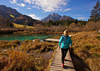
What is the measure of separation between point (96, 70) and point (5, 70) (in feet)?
17.3

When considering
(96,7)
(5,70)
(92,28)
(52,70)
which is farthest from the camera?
(96,7)

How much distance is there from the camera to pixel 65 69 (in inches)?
123

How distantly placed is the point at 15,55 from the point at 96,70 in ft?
17.4

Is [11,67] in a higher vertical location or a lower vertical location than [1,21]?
lower

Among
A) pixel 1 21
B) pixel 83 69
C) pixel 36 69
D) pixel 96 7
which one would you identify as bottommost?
pixel 83 69

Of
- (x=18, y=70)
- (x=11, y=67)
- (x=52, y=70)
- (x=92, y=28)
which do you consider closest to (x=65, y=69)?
(x=52, y=70)

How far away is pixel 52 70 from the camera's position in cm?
305

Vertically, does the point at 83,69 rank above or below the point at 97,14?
below

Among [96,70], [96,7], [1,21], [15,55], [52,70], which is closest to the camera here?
[52,70]

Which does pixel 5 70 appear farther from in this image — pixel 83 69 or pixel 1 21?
pixel 1 21

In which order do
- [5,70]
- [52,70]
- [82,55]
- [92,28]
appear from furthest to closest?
[92,28] → [82,55] → [52,70] → [5,70]

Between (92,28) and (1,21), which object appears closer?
(92,28)

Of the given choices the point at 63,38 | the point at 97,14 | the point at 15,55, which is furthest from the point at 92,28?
the point at 15,55

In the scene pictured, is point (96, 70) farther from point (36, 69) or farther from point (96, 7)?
point (96, 7)
